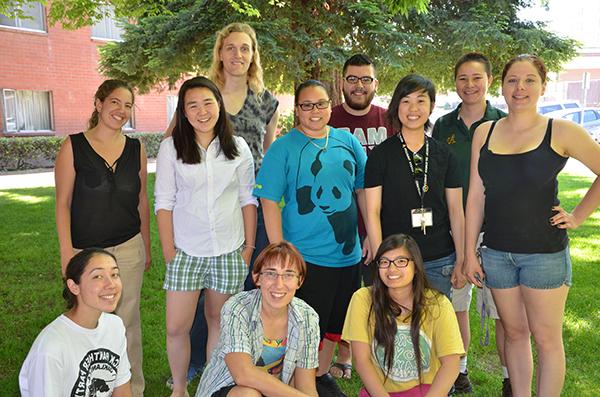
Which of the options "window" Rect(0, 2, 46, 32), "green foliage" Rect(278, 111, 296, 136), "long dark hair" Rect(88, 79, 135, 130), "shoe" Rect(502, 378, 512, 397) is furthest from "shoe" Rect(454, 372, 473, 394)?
"window" Rect(0, 2, 46, 32)

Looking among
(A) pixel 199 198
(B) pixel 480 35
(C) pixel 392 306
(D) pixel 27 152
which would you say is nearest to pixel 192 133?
(A) pixel 199 198

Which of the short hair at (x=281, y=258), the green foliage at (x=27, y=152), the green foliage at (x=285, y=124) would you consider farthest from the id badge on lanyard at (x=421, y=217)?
the green foliage at (x=27, y=152)

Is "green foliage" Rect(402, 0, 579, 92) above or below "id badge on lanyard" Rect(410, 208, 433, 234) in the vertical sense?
above

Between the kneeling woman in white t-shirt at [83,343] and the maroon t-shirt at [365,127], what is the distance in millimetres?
1887

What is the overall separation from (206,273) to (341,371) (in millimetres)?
1482

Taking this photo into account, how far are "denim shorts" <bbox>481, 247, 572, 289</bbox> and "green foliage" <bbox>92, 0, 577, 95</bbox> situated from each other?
6.53 meters

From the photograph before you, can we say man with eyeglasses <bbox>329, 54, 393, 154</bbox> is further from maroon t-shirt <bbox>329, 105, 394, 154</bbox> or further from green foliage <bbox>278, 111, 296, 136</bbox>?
green foliage <bbox>278, 111, 296, 136</bbox>

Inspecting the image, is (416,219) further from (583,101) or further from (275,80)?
(583,101)

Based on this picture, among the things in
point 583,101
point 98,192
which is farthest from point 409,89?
point 583,101

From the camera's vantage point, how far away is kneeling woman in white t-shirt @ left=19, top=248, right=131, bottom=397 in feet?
8.12

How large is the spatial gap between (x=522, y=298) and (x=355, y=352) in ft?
3.32

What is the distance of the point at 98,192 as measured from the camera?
3.11 metres

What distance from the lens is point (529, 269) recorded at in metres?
2.93

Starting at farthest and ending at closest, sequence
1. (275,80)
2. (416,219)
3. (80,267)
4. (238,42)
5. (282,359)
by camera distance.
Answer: (275,80) < (238,42) < (416,219) < (282,359) < (80,267)
